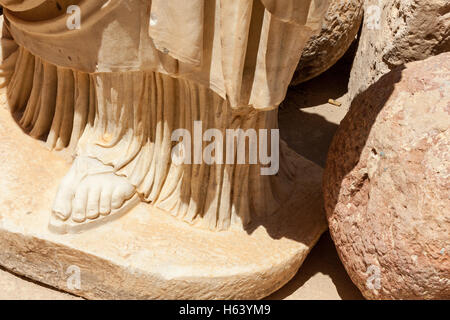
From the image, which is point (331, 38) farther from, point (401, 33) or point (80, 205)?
point (80, 205)

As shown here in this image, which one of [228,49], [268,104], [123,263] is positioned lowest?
[123,263]

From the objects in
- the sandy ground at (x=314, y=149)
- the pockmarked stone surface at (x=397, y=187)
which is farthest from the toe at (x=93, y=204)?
the pockmarked stone surface at (x=397, y=187)

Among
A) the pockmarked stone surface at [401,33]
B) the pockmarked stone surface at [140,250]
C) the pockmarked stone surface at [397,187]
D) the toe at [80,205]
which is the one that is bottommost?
the pockmarked stone surface at [140,250]

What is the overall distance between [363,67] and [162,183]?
1.18 m

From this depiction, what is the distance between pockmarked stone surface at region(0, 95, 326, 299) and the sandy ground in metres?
0.06

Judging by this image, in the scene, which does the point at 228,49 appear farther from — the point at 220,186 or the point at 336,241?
the point at 336,241

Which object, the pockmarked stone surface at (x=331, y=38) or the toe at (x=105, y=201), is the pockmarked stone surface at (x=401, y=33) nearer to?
the pockmarked stone surface at (x=331, y=38)

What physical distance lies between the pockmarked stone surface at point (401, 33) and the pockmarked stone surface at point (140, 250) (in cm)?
74

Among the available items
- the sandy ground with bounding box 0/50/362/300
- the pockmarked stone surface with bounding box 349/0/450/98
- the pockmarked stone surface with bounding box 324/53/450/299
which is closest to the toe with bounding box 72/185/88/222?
the sandy ground with bounding box 0/50/362/300

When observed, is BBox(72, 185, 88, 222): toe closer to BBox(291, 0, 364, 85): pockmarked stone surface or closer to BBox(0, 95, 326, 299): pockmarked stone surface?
BBox(0, 95, 326, 299): pockmarked stone surface

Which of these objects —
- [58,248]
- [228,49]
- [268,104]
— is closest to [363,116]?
[268,104]

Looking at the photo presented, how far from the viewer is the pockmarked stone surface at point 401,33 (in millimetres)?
2209

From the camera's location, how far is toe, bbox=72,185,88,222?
Answer: 75.4 inches

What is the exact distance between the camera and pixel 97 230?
6.38 ft
